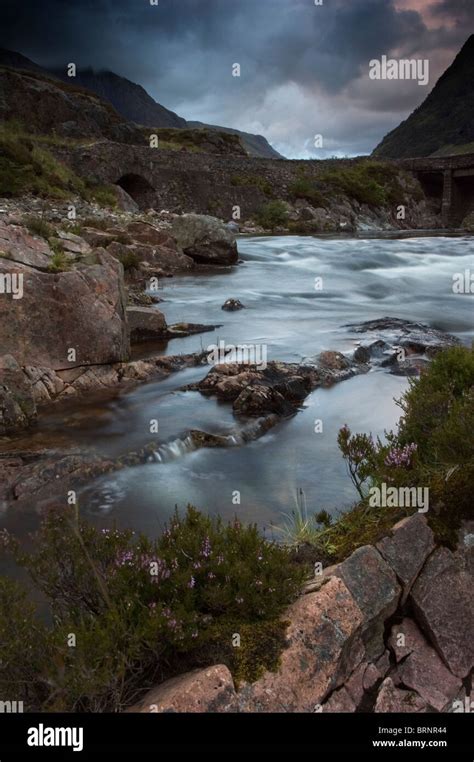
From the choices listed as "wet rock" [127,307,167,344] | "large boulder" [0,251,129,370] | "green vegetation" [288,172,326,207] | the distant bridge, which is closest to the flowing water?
"wet rock" [127,307,167,344]

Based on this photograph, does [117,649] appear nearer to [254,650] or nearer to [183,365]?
[254,650]

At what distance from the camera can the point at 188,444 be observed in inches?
336

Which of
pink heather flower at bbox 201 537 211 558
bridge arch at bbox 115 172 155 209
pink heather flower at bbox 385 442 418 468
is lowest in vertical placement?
pink heather flower at bbox 201 537 211 558

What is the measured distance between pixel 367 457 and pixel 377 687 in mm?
2410

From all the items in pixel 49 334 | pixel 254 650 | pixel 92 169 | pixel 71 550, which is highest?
pixel 92 169

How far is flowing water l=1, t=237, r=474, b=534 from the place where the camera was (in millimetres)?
6988

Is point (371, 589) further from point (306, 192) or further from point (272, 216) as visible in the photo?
point (306, 192)

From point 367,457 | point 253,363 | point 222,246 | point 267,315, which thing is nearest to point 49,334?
point 253,363

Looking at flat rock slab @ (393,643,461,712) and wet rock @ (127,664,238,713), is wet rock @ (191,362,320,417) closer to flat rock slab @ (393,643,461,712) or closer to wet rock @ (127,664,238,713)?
flat rock slab @ (393,643,461,712)

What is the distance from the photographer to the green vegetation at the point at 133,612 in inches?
135

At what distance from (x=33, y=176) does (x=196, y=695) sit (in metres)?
29.3

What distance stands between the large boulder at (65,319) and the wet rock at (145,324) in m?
2.18

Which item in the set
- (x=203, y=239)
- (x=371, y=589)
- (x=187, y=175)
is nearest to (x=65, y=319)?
(x=371, y=589)

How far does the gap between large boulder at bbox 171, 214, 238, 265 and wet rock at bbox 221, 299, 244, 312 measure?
25.9 feet
